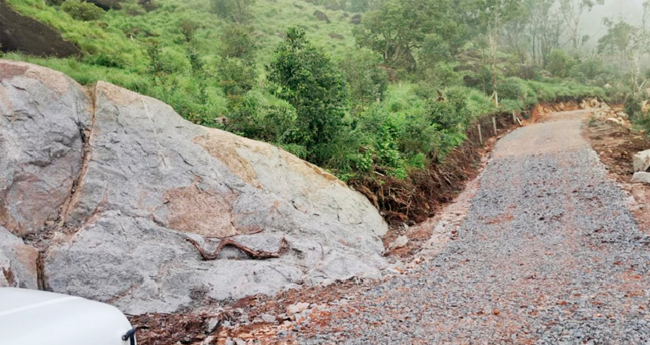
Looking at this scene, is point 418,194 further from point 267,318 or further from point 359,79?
point 267,318

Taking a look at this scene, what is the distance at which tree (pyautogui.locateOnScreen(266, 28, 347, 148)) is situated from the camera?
33.6ft

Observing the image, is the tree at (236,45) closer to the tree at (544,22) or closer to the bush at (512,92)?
the bush at (512,92)

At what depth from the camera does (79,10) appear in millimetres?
24953

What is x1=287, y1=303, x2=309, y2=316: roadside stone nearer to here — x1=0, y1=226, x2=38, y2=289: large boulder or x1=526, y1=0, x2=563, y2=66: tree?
x1=0, y1=226, x2=38, y2=289: large boulder

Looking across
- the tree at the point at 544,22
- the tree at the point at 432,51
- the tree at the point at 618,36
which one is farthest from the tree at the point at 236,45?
the tree at the point at 544,22

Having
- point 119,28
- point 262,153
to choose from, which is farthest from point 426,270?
point 119,28

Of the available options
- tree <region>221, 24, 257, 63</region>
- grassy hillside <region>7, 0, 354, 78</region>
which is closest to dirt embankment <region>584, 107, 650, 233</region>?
grassy hillside <region>7, 0, 354, 78</region>

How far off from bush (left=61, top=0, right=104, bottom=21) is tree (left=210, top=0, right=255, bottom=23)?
1700cm

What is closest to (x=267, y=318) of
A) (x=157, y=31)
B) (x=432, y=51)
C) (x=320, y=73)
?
(x=320, y=73)

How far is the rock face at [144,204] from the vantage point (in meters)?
5.81

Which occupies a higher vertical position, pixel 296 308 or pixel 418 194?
pixel 296 308

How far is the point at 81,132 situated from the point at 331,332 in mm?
5363

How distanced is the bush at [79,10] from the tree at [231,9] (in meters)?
17.0

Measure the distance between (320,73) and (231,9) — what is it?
36.0m
